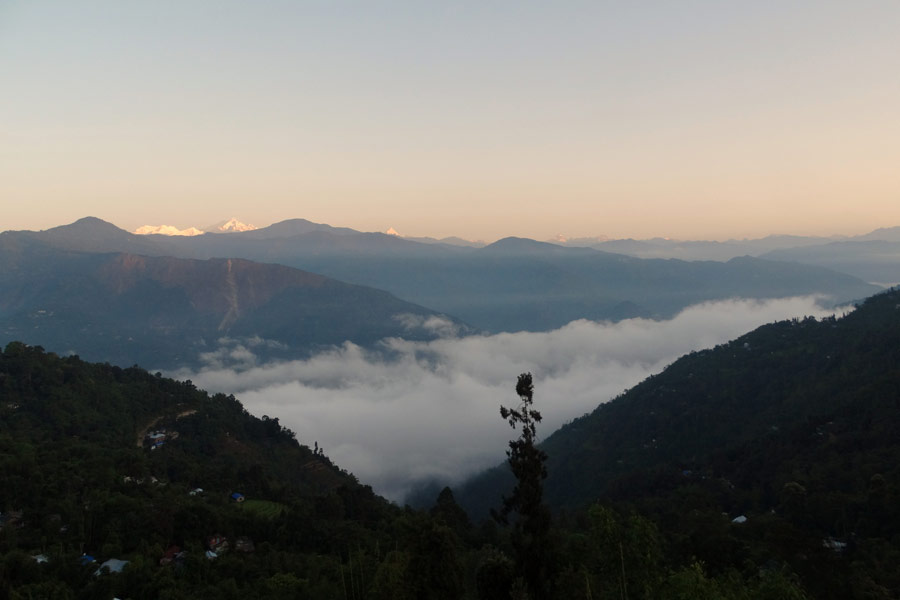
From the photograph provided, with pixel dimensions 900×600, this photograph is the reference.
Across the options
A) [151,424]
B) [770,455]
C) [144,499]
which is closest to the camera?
[144,499]

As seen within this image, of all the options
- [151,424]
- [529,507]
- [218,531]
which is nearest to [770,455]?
[529,507]

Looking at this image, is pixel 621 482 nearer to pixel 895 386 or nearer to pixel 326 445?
pixel 895 386

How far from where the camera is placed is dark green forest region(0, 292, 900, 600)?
2453cm

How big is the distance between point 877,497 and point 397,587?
3910 cm

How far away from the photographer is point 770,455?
64938 mm

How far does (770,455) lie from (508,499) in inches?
2044

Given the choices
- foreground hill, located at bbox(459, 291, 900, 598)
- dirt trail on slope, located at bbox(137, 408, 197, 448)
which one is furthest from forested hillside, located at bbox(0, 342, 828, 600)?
foreground hill, located at bbox(459, 291, 900, 598)

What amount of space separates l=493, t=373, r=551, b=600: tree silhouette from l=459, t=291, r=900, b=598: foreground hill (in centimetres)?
1366

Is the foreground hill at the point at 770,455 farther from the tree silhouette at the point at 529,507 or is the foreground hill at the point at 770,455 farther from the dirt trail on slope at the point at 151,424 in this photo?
the dirt trail on slope at the point at 151,424

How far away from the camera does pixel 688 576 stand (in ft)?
68.8

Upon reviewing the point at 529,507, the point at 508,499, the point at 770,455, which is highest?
the point at 508,499

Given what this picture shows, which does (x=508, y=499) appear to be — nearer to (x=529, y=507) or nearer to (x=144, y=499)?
(x=529, y=507)

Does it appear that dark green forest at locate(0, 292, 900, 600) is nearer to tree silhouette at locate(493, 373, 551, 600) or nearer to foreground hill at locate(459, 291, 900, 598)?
tree silhouette at locate(493, 373, 551, 600)

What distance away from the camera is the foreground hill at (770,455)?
3716 cm
